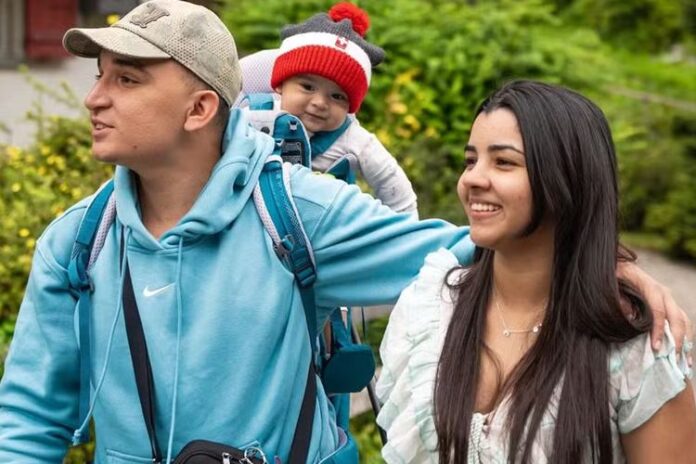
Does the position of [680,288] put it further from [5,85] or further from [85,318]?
[85,318]

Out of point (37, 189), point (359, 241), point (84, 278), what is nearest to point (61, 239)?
point (84, 278)

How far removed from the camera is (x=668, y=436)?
289cm

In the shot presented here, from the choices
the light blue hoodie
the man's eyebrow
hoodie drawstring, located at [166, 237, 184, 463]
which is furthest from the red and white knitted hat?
hoodie drawstring, located at [166, 237, 184, 463]

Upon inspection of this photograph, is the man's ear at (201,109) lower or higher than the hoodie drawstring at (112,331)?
higher

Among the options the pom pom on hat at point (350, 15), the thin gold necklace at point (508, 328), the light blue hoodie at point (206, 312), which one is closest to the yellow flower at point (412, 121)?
the pom pom on hat at point (350, 15)

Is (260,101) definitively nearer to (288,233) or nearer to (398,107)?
(288,233)

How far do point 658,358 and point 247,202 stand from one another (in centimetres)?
108

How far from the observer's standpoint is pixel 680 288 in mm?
10750

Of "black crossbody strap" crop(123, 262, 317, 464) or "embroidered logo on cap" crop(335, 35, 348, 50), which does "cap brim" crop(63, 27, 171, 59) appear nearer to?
"black crossbody strap" crop(123, 262, 317, 464)

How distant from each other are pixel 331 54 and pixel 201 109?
1.27m

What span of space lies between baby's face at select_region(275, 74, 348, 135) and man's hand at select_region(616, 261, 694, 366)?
5.34 ft

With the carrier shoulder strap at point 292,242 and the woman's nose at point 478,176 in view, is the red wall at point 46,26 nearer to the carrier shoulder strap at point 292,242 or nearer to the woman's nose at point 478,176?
the carrier shoulder strap at point 292,242

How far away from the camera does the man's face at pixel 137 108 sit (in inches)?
128

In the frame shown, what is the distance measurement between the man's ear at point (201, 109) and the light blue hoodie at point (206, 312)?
0.11 m
